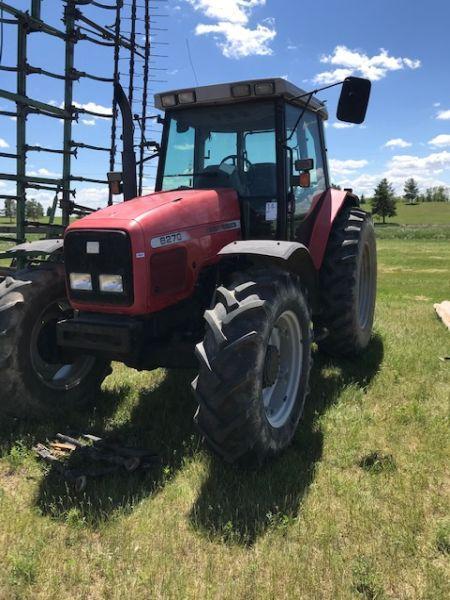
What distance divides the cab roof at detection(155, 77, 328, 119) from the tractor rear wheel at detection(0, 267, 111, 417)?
175 centimetres

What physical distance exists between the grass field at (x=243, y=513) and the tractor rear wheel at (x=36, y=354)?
0.61 ft

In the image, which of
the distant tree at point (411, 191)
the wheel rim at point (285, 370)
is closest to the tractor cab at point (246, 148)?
the wheel rim at point (285, 370)

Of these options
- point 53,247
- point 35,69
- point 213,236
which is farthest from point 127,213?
point 35,69

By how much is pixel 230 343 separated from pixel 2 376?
1.80 meters

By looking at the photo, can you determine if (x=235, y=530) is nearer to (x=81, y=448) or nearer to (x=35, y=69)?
(x=81, y=448)

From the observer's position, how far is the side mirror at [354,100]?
4.06m

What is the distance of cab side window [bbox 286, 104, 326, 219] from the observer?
4.66m

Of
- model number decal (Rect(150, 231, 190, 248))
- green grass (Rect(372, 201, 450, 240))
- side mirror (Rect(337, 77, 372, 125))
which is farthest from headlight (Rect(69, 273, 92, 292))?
green grass (Rect(372, 201, 450, 240))

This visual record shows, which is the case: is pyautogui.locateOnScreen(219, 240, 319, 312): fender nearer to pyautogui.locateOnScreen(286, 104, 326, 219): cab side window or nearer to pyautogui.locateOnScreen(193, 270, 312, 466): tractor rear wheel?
pyautogui.locateOnScreen(193, 270, 312, 466): tractor rear wheel

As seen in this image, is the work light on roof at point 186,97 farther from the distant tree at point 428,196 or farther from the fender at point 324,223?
the distant tree at point 428,196

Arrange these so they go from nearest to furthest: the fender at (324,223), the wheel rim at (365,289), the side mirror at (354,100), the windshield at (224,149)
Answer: the side mirror at (354,100) < the windshield at (224,149) < the fender at (324,223) < the wheel rim at (365,289)

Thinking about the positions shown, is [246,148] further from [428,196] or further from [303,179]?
[428,196]

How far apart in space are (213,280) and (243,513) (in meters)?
1.81

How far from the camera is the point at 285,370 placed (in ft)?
Answer: 12.7
